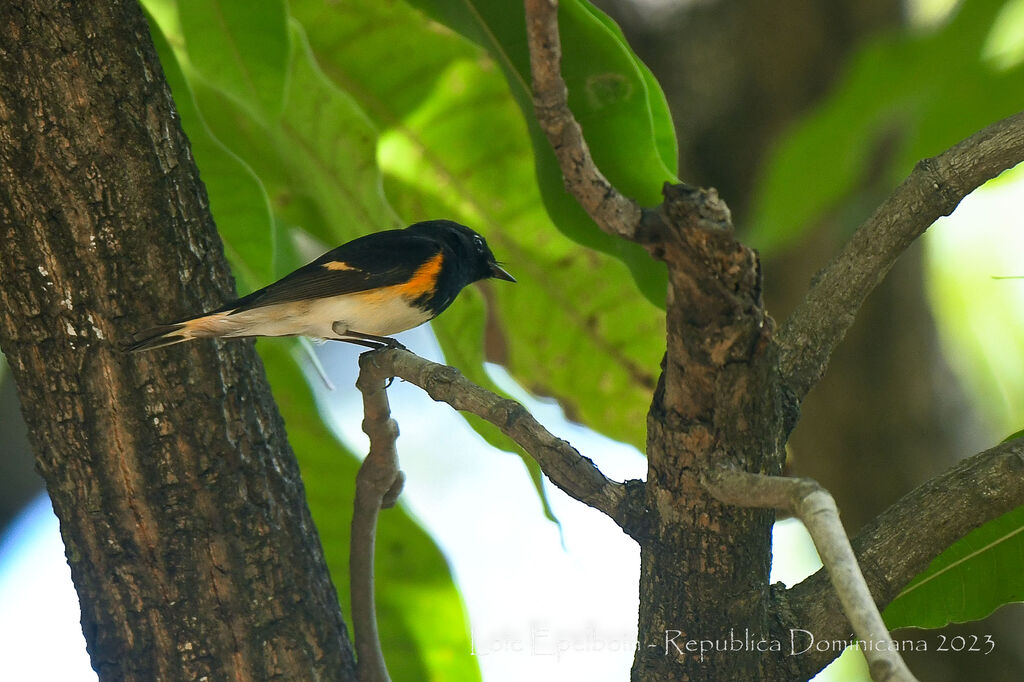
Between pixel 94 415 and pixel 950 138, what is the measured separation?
152cm

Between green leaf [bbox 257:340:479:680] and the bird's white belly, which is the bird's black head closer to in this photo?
the bird's white belly

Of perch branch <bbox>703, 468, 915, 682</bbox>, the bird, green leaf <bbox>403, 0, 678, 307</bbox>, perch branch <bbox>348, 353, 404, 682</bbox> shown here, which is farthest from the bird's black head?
perch branch <bbox>703, 468, 915, 682</bbox>

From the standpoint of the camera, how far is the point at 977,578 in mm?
1456

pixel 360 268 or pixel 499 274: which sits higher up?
pixel 499 274

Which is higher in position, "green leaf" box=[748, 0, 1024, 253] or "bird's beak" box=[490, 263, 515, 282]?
"bird's beak" box=[490, 263, 515, 282]

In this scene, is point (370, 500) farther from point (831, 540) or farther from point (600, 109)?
point (831, 540)

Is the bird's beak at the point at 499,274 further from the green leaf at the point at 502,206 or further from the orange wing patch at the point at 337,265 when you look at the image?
the orange wing patch at the point at 337,265

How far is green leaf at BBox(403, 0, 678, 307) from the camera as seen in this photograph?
143 cm

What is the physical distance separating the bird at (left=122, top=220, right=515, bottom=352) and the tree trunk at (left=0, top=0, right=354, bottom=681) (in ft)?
0.79

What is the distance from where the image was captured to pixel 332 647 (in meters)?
1.62

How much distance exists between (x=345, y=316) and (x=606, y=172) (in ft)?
2.46

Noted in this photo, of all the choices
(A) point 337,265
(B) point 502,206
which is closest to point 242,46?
(A) point 337,265

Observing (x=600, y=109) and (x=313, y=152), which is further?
(x=313, y=152)

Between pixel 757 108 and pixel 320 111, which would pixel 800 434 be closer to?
pixel 757 108
